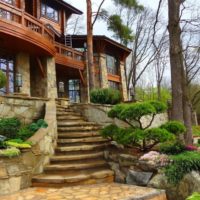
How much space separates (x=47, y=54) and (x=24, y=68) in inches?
53.3

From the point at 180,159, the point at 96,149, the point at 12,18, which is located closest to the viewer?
the point at 180,159

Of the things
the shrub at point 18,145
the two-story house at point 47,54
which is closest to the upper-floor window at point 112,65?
the two-story house at point 47,54

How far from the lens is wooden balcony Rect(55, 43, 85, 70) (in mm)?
15607

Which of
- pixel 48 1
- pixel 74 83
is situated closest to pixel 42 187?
pixel 74 83

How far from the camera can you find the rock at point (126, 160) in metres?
6.57

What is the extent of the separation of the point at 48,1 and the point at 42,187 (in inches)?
563

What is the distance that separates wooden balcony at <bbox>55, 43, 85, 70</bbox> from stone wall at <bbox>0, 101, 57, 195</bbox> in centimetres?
869

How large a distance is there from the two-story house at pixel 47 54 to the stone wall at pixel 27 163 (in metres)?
3.94

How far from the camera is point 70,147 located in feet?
24.5

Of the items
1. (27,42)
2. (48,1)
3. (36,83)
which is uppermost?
(48,1)

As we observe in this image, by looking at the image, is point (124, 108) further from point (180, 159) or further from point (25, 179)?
point (25, 179)

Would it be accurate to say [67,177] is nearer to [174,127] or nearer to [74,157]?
[74,157]

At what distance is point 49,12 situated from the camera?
60.0ft

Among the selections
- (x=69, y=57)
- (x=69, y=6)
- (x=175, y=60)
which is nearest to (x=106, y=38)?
(x=69, y=6)
